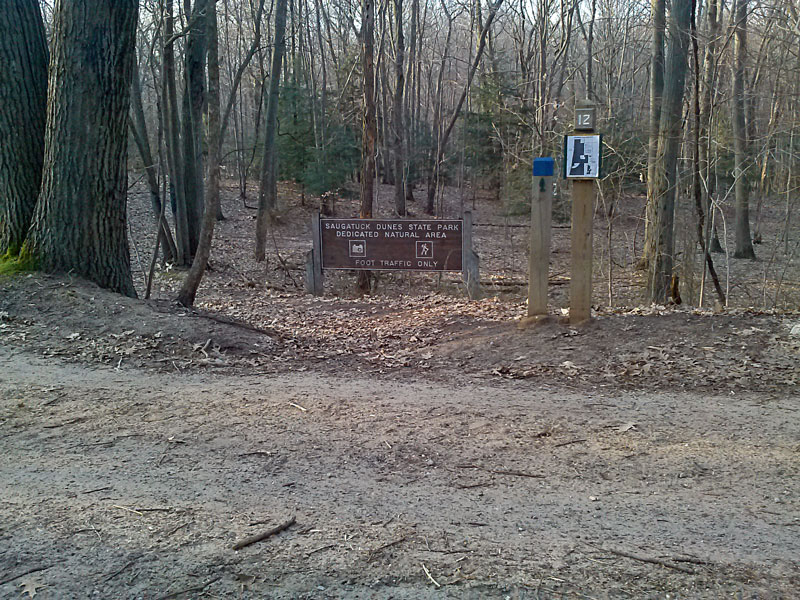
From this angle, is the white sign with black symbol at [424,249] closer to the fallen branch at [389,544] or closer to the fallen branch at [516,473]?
the fallen branch at [516,473]

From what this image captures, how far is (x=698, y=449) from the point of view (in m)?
5.11

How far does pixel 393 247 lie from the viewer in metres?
13.3

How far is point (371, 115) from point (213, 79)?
5.85 metres

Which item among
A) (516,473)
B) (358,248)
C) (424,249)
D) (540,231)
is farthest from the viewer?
(358,248)

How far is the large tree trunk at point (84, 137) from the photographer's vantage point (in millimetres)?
8516

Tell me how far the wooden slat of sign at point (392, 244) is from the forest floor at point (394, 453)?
3535mm

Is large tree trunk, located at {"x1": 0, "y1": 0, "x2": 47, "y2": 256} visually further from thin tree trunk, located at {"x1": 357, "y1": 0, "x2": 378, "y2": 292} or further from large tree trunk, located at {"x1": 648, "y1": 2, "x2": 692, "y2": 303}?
large tree trunk, located at {"x1": 648, "y1": 2, "x2": 692, "y2": 303}

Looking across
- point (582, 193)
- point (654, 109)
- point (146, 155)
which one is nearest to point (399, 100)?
point (146, 155)

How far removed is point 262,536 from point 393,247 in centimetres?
995

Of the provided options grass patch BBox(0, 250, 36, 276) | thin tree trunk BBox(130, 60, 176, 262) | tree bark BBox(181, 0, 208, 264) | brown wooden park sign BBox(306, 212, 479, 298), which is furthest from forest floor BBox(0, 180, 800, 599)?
tree bark BBox(181, 0, 208, 264)

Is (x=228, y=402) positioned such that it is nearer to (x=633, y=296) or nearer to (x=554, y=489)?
(x=554, y=489)

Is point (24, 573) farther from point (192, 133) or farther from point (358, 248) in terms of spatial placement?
point (192, 133)

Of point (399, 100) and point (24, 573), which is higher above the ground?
point (399, 100)

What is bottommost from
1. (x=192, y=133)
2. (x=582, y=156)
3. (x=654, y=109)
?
(x=582, y=156)
